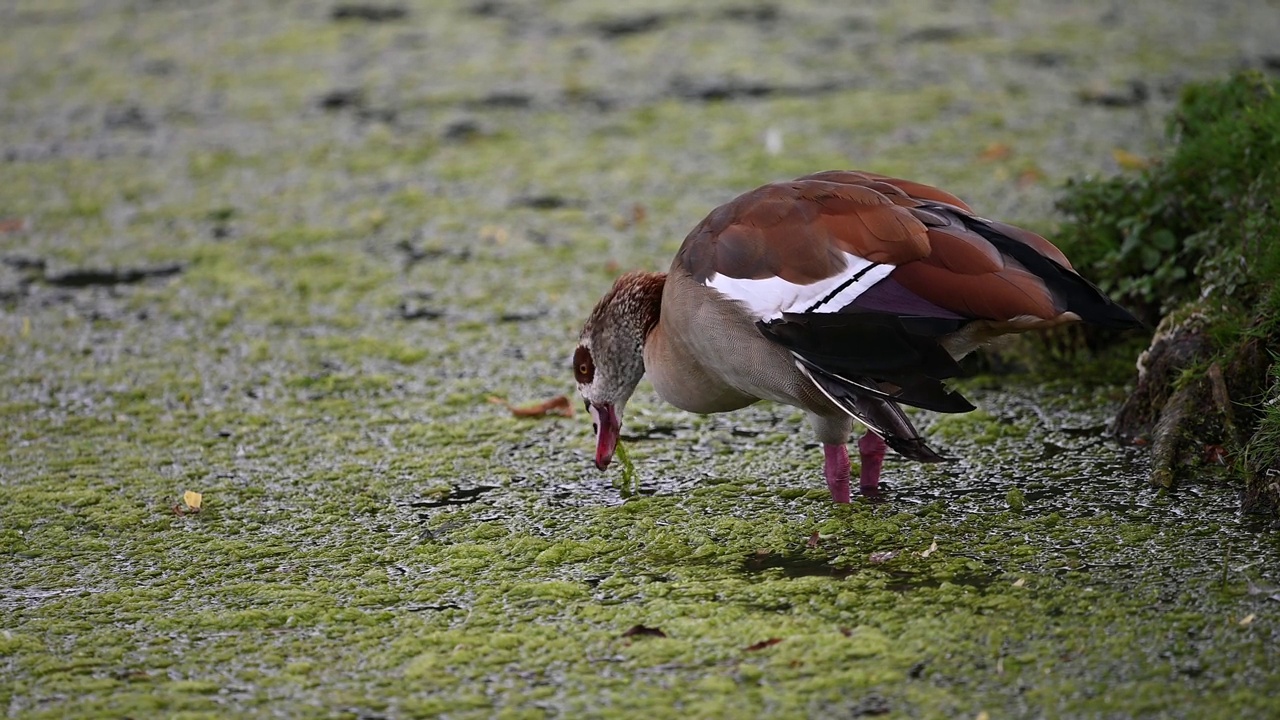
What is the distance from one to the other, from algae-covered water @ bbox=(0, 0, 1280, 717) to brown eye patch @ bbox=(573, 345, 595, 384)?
295mm

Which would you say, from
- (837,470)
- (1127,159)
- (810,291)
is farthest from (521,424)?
(1127,159)

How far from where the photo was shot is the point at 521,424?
463cm

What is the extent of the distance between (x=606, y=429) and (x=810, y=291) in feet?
3.10

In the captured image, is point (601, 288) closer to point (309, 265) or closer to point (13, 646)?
point (309, 265)

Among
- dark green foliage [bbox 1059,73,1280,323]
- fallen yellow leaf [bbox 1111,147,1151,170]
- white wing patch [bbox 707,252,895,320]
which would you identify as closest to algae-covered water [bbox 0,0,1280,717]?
fallen yellow leaf [bbox 1111,147,1151,170]

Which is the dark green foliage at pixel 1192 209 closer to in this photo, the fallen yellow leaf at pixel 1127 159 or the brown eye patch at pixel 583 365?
the fallen yellow leaf at pixel 1127 159

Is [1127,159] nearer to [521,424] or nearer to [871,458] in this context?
[871,458]

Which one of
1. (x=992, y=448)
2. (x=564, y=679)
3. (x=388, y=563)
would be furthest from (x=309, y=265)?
(x=564, y=679)

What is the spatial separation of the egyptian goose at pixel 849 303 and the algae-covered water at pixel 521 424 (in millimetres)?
374

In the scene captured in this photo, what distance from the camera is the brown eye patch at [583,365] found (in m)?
4.14

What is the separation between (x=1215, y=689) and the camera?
2695mm

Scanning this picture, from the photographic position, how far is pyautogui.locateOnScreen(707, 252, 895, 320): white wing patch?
11.1 ft

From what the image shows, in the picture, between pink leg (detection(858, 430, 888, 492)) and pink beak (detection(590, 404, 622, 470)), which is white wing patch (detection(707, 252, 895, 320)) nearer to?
pink leg (detection(858, 430, 888, 492))

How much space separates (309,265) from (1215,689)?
453 cm
